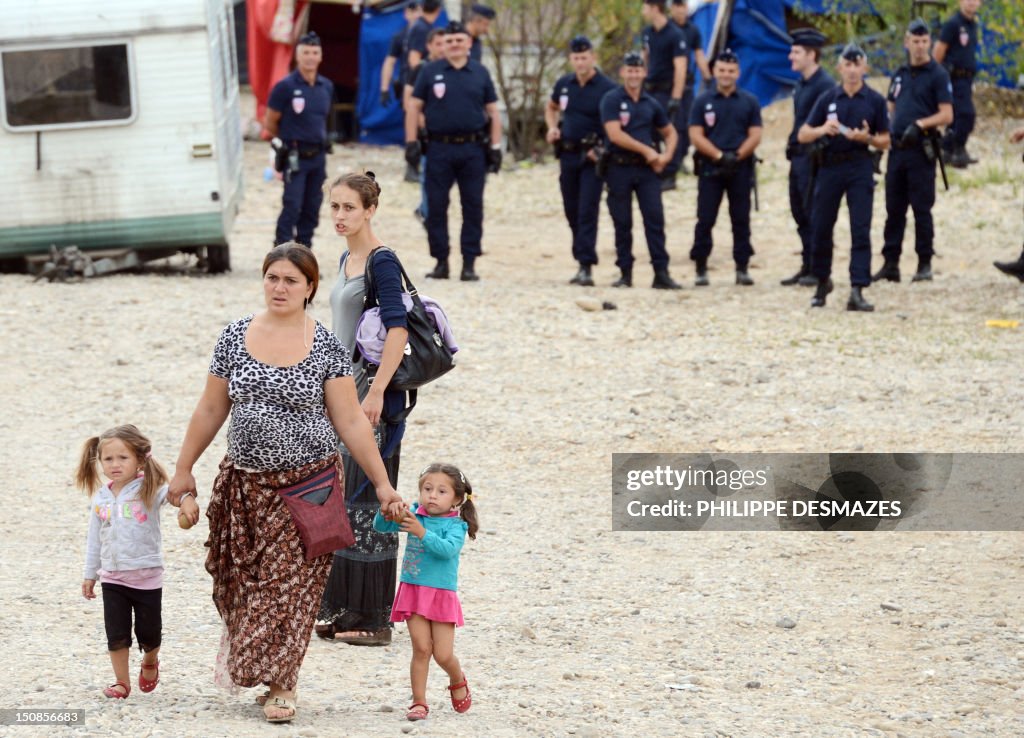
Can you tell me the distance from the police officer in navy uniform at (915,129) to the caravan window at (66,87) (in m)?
6.03

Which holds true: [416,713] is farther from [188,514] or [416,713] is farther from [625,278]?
[625,278]

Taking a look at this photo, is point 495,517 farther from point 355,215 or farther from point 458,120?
point 458,120

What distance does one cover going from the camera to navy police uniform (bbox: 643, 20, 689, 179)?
16266 millimetres

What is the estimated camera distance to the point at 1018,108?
20.1 meters

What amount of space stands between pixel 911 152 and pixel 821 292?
149cm

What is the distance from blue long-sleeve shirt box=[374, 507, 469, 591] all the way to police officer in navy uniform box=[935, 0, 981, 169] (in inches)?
511

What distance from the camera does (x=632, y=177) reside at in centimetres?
1277

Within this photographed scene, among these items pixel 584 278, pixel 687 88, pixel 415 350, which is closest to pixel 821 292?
pixel 584 278

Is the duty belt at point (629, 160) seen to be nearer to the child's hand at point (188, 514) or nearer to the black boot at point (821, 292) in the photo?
the black boot at point (821, 292)

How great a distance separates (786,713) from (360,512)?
165 centimetres

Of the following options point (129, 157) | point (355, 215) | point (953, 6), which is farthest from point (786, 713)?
point (953, 6)

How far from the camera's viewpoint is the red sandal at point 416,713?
495 centimetres

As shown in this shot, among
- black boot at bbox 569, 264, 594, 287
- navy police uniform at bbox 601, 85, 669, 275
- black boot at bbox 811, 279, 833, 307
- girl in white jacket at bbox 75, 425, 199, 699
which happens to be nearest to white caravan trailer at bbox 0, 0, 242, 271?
black boot at bbox 569, 264, 594, 287
